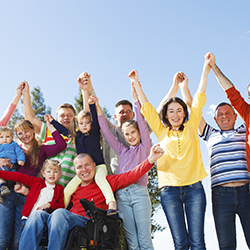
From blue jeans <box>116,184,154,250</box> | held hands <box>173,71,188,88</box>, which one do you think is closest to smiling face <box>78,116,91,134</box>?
blue jeans <box>116,184,154,250</box>

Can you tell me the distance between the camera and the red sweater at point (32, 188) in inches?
159

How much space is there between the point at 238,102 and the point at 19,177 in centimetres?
315

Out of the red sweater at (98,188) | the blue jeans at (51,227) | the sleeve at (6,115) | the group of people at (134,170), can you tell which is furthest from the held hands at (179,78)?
the sleeve at (6,115)

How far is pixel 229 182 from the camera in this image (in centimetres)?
405

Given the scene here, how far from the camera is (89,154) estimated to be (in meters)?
4.28

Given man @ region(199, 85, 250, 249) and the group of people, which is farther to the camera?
man @ region(199, 85, 250, 249)

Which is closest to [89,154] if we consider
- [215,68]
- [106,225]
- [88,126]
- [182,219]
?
[88,126]

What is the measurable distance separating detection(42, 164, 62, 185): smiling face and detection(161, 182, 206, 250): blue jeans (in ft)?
4.96

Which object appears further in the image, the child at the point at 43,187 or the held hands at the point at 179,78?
the held hands at the point at 179,78

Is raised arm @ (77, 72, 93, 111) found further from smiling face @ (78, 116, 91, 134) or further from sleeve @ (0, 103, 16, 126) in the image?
sleeve @ (0, 103, 16, 126)

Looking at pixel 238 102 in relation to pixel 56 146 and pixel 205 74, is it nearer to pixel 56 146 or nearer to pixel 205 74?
pixel 205 74

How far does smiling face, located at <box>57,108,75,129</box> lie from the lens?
5.06m

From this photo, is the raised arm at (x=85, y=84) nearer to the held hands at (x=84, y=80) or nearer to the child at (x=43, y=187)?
the held hands at (x=84, y=80)

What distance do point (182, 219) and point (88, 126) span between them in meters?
1.82
